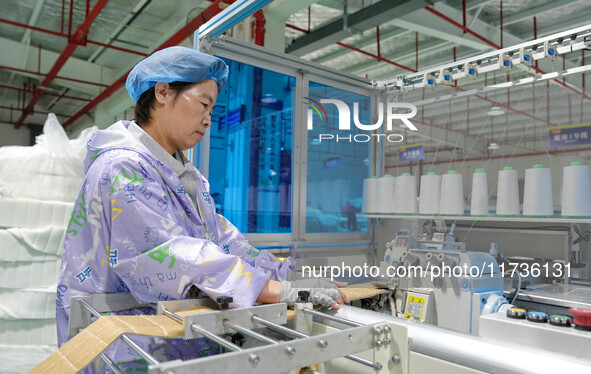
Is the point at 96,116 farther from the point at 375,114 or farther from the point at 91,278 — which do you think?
the point at 91,278

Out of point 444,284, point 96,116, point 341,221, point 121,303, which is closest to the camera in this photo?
point 121,303

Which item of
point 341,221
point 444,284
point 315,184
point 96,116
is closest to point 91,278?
point 444,284

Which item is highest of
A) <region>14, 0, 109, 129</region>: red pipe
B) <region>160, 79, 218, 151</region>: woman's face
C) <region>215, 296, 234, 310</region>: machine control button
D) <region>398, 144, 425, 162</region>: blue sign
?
<region>14, 0, 109, 129</region>: red pipe

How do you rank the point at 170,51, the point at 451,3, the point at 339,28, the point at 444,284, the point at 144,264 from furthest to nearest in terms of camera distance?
the point at 451,3
the point at 339,28
the point at 444,284
the point at 170,51
the point at 144,264

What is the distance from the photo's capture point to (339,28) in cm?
378

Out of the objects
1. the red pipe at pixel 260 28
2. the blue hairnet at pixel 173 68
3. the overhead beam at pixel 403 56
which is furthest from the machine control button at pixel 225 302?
the overhead beam at pixel 403 56

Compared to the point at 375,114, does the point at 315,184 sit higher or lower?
lower

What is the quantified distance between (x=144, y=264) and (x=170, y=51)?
2.15 ft

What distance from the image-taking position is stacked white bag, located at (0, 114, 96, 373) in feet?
8.21

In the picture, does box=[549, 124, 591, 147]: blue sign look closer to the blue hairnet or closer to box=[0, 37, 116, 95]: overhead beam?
the blue hairnet

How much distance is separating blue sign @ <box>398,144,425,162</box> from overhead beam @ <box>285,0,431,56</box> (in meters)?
0.99

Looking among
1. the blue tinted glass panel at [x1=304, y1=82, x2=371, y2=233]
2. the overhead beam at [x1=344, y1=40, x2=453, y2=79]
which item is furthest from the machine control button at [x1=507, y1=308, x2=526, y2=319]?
the overhead beam at [x1=344, y1=40, x2=453, y2=79]

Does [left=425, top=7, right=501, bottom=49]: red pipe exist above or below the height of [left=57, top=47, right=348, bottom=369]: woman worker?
above

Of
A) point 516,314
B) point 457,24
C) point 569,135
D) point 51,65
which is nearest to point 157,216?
point 516,314
